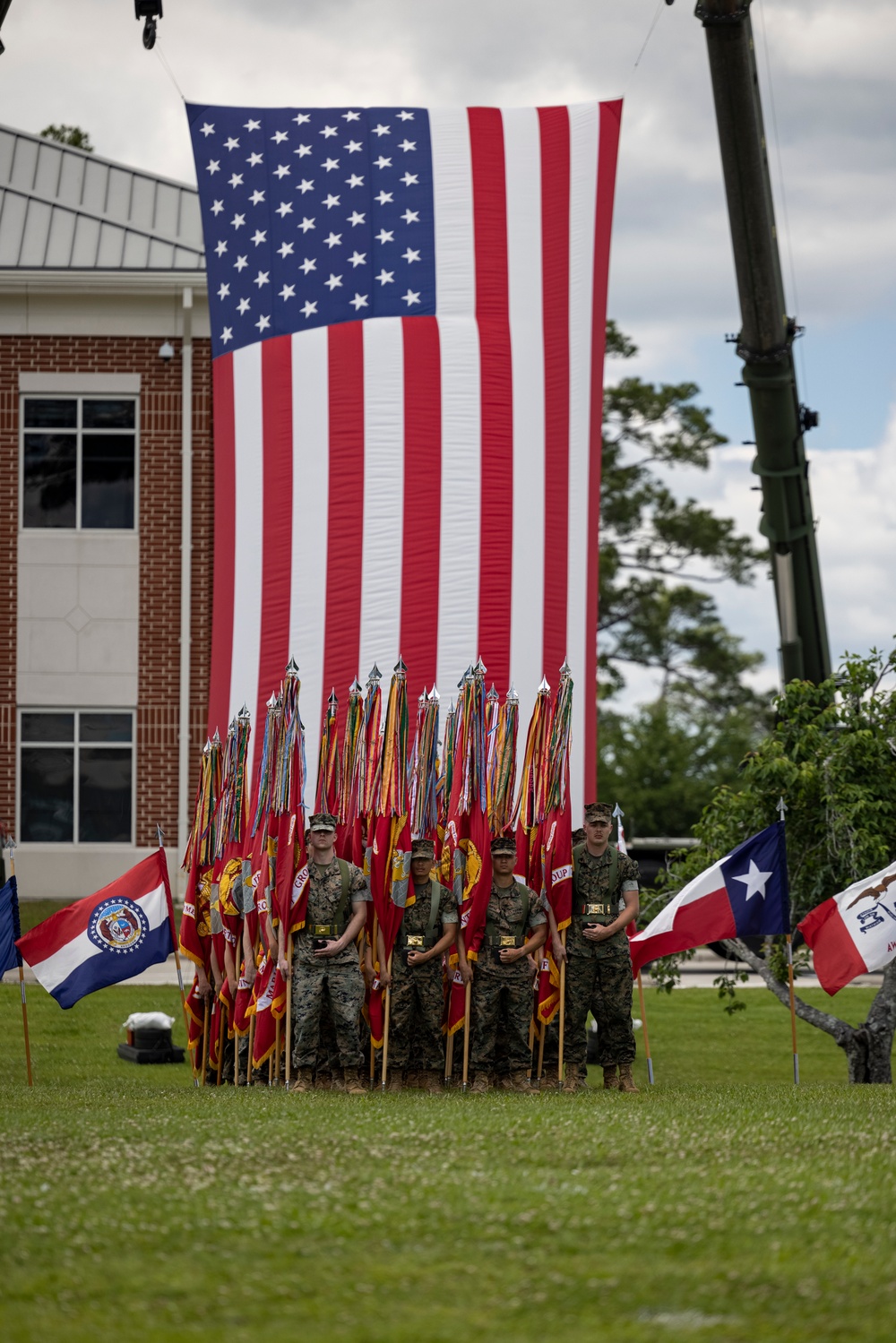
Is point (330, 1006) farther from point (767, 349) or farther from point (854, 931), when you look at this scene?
point (767, 349)

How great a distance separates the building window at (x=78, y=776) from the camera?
22.9 metres

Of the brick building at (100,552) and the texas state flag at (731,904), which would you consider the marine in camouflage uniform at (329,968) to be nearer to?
the texas state flag at (731,904)

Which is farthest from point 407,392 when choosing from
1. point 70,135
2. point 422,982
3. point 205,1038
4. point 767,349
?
point 70,135

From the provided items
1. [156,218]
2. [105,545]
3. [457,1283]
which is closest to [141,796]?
[105,545]

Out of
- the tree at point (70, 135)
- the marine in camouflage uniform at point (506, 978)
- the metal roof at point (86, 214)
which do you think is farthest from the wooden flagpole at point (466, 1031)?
the tree at point (70, 135)

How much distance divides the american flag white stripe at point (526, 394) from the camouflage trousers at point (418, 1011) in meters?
5.01

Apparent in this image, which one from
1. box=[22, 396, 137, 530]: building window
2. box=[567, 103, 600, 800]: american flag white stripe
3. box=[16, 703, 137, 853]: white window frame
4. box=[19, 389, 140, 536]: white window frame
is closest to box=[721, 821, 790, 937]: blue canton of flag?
box=[567, 103, 600, 800]: american flag white stripe

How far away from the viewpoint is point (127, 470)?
23297 mm

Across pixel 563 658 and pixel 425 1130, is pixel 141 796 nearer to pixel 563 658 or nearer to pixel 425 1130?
pixel 563 658

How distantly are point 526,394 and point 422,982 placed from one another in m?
7.18

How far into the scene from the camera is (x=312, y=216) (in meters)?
16.8

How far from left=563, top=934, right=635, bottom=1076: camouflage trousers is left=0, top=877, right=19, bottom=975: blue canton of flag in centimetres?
415

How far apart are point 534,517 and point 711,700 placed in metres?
29.0

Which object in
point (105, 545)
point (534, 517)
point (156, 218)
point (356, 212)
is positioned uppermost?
point (156, 218)
